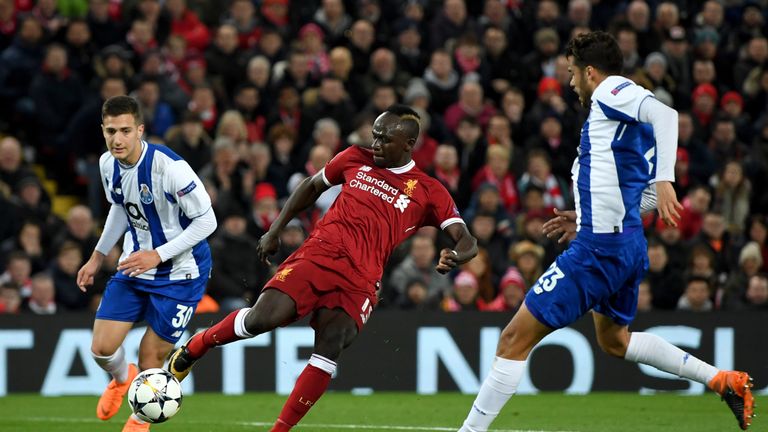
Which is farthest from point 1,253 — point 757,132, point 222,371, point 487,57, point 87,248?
point 757,132

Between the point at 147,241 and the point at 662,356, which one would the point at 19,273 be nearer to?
the point at 147,241

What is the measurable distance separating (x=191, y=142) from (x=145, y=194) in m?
6.36

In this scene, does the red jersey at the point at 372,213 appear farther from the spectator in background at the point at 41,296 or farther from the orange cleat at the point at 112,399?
the spectator in background at the point at 41,296

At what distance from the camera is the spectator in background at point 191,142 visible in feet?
47.7

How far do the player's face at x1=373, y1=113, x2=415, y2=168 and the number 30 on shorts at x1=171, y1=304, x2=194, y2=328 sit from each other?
1658 mm

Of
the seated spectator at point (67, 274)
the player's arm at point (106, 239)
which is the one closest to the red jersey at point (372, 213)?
the player's arm at point (106, 239)

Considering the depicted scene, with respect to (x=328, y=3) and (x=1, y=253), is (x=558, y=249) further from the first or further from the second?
(x=1, y=253)

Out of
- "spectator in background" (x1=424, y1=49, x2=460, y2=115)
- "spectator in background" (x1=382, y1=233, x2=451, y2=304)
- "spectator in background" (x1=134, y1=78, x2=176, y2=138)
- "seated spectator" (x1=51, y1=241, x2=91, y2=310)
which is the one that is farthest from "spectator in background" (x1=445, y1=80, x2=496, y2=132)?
"seated spectator" (x1=51, y1=241, x2=91, y2=310)

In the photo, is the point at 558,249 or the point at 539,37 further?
the point at 539,37

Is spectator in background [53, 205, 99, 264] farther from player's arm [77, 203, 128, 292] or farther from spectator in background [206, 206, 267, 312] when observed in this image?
player's arm [77, 203, 128, 292]

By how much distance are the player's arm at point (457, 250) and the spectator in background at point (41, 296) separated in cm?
600

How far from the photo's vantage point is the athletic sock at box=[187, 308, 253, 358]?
7895 millimetres

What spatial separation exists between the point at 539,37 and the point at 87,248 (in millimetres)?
6710

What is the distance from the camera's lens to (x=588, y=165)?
292 inches
